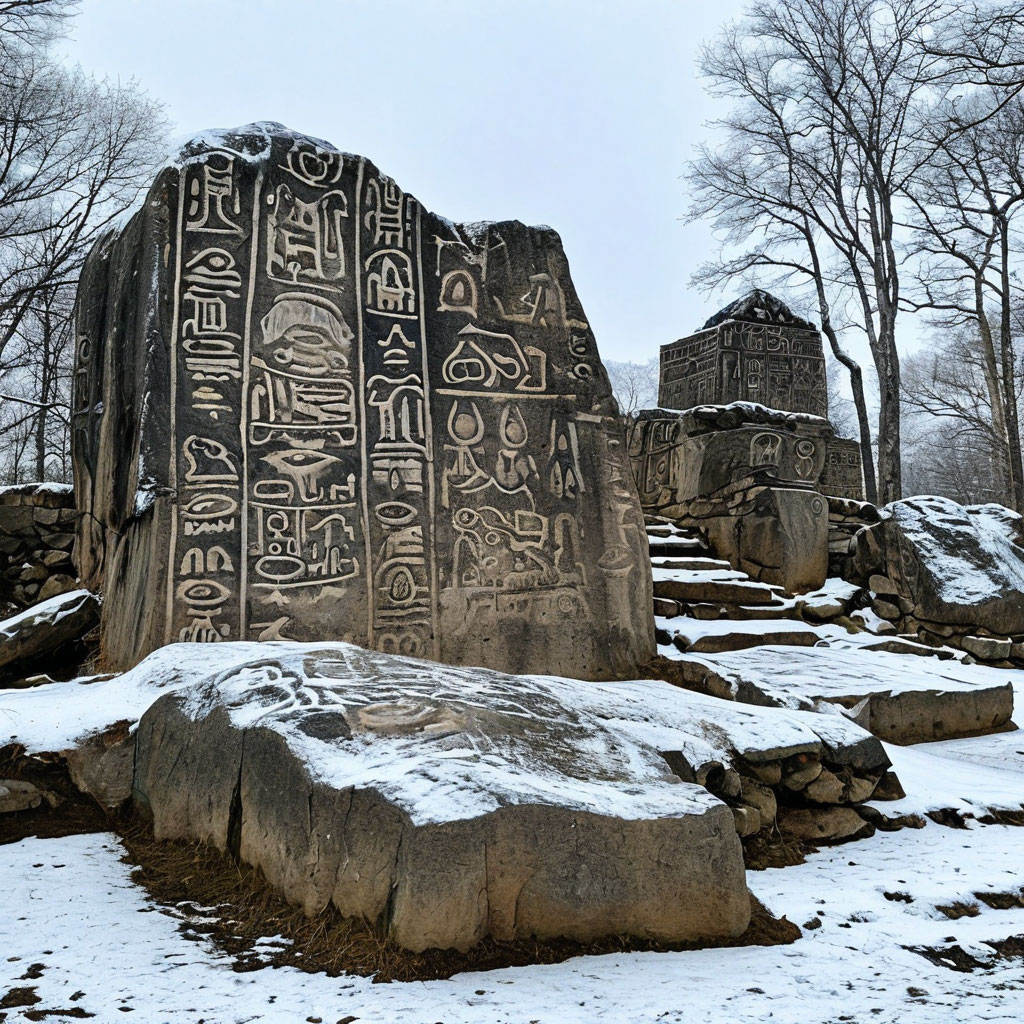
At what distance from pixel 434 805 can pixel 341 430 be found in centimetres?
381

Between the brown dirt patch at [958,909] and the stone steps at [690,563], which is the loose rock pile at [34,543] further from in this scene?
the brown dirt patch at [958,909]

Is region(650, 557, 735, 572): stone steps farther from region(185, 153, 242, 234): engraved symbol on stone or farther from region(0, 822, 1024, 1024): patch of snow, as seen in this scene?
region(0, 822, 1024, 1024): patch of snow

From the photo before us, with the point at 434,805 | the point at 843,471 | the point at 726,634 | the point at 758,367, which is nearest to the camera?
the point at 434,805

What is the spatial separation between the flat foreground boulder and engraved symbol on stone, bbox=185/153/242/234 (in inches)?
166

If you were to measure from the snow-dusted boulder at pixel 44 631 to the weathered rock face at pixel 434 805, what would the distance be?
240 cm

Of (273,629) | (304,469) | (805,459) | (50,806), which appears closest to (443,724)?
(50,806)

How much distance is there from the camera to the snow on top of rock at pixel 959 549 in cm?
892

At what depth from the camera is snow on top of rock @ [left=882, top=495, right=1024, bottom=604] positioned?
29.3 ft

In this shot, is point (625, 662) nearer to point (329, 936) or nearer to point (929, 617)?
point (929, 617)

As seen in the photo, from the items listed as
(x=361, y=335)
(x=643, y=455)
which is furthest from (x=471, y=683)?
(x=643, y=455)

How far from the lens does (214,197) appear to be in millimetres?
6359

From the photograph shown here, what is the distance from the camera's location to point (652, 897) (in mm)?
3139

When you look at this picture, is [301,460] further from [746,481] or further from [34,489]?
[746,481]

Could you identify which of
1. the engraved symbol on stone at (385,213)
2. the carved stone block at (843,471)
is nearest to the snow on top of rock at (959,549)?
the engraved symbol on stone at (385,213)
